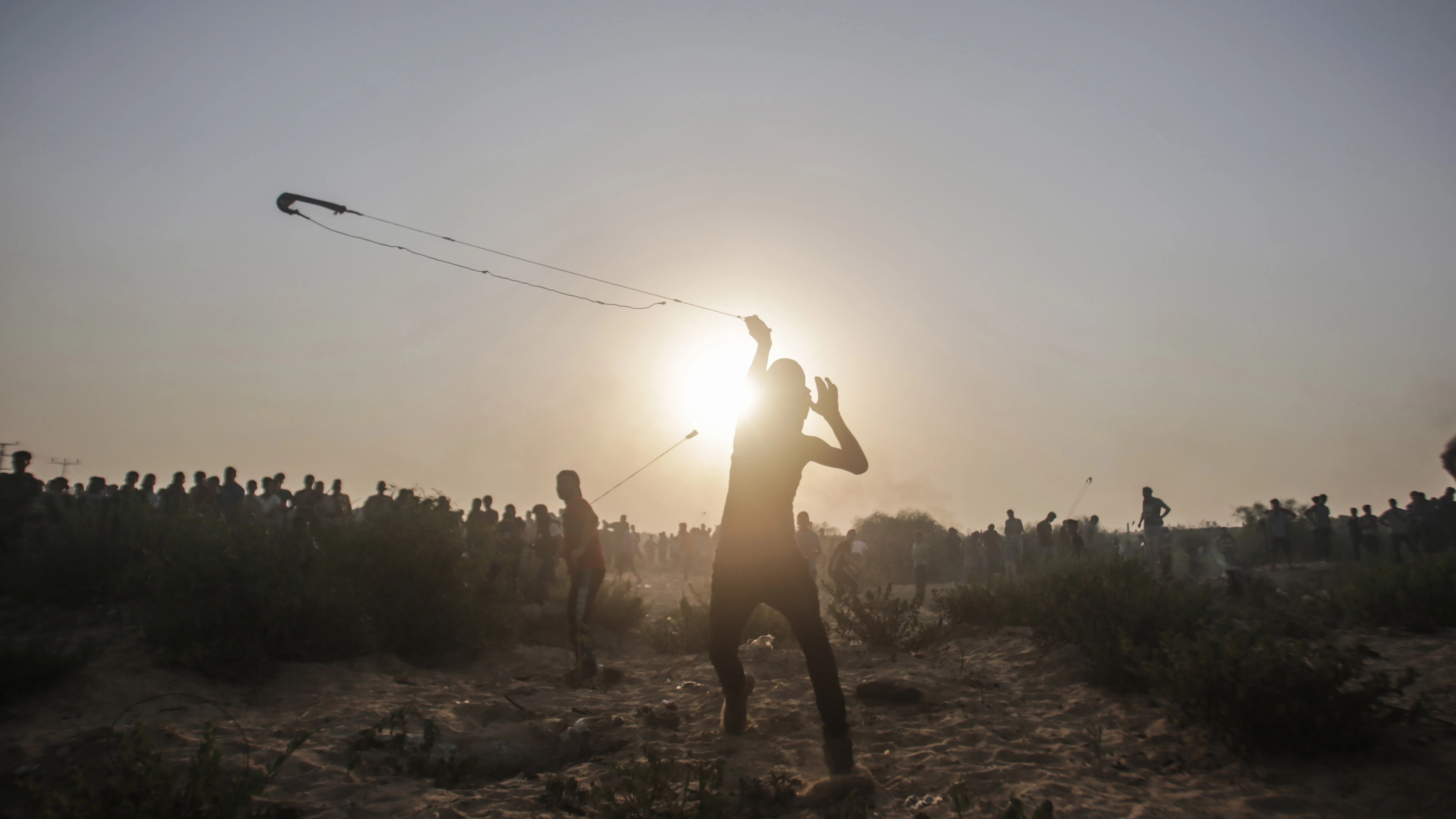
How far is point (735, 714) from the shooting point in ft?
13.7

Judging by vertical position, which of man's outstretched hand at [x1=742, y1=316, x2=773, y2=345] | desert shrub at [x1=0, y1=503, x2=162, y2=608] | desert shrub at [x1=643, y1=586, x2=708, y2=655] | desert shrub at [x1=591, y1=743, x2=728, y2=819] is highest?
man's outstretched hand at [x1=742, y1=316, x2=773, y2=345]

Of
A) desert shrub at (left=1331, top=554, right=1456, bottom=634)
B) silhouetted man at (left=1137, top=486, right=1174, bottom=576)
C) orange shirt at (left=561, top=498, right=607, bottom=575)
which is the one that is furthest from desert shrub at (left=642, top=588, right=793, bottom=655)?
silhouetted man at (left=1137, top=486, right=1174, bottom=576)

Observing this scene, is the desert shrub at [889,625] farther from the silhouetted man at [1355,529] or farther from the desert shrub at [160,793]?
the silhouetted man at [1355,529]

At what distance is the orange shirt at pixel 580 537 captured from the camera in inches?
293

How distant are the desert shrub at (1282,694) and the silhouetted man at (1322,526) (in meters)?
17.1

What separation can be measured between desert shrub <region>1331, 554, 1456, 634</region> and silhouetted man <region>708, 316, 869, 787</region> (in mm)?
6075

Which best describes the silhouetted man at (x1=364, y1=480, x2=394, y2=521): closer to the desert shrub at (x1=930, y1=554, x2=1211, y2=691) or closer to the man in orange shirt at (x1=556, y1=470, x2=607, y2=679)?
the man in orange shirt at (x1=556, y1=470, x2=607, y2=679)

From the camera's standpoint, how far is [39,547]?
747 cm

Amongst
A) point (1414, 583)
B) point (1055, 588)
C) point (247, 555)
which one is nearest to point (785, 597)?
point (247, 555)

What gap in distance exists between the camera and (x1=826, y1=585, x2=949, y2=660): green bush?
7305mm

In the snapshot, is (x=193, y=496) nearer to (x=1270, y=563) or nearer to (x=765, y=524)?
(x=765, y=524)

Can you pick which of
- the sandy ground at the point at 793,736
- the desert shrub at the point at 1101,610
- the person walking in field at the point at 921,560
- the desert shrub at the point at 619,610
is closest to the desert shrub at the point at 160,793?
the sandy ground at the point at 793,736

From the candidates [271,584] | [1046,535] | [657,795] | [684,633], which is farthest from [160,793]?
[1046,535]

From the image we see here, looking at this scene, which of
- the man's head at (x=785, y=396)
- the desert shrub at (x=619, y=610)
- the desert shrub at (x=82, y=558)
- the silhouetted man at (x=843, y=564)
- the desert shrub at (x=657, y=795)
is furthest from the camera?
the silhouetted man at (x=843, y=564)
